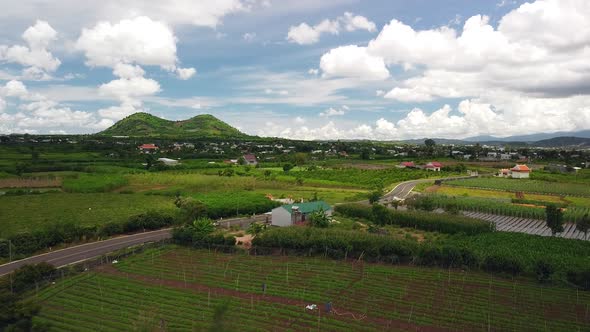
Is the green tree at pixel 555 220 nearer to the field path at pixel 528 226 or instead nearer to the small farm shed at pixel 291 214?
the field path at pixel 528 226

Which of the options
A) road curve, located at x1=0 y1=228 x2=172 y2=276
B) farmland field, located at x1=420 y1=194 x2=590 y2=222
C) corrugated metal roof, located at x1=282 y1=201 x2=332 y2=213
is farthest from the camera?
farmland field, located at x1=420 y1=194 x2=590 y2=222

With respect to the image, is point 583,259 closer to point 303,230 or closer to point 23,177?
point 303,230

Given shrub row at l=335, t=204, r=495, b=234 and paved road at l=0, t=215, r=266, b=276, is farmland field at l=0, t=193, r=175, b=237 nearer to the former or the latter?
paved road at l=0, t=215, r=266, b=276

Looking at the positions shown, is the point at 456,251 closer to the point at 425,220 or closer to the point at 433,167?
the point at 425,220

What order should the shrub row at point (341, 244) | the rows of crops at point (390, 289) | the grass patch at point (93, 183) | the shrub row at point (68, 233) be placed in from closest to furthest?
1. the rows of crops at point (390, 289)
2. the shrub row at point (341, 244)
3. the shrub row at point (68, 233)
4. the grass patch at point (93, 183)

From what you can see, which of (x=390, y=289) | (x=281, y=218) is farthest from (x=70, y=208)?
(x=390, y=289)

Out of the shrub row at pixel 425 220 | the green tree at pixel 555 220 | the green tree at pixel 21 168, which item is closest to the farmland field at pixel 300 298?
the shrub row at pixel 425 220

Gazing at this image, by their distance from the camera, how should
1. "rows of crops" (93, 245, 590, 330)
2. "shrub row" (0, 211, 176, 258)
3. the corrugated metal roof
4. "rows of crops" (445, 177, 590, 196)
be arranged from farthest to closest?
"rows of crops" (445, 177, 590, 196) → the corrugated metal roof → "shrub row" (0, 211, 176, 258) → "rows of crops" (93, 245, 590, 330)

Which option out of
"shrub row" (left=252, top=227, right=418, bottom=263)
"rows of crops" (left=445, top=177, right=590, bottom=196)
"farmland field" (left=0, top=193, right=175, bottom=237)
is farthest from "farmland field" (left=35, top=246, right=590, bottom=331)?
"rows of crops" (left=445, top=177, right=590, bottom=196)
